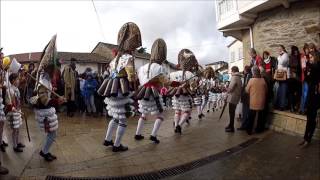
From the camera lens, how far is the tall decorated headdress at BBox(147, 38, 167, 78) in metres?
8.39

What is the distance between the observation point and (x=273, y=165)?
6.88 metres

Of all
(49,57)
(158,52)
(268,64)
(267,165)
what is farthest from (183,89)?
(49,57)

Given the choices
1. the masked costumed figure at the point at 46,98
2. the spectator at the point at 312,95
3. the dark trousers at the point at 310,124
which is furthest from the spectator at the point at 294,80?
the masked costumed figure at the point at 46,98

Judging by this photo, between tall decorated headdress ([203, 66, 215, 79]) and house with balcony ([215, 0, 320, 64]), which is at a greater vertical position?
house with balcony ([215, 0, 320, 64])

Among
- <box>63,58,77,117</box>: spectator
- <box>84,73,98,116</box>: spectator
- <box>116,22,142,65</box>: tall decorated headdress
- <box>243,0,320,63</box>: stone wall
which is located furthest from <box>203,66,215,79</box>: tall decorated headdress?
<box>116,22,142,65</box>: tall decorated headdress

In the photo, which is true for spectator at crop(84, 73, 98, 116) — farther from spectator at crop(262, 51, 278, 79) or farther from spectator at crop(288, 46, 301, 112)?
spectator at crop(288, 46, 301, 112)

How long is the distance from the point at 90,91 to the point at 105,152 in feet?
22.4

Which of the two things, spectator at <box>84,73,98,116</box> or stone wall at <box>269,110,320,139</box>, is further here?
spectator at <box>84,73,98,116</box>

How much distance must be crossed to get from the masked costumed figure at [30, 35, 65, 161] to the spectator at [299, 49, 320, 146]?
17.3ft

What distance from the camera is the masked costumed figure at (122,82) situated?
24.1ft

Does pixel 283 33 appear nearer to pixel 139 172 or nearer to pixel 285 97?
pixel 285 97

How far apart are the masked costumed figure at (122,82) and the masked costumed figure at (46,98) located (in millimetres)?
1113

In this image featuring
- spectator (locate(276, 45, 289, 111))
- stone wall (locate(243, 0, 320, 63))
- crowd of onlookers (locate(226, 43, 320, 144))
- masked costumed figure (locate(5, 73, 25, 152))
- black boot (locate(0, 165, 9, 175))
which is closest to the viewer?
black boot (locate(0, 165, 9, 175))

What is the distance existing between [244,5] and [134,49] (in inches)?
322
